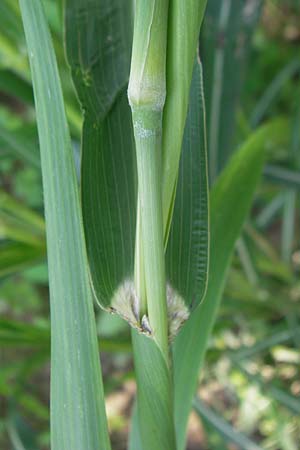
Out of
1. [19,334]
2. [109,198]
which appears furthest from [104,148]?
[19,334]

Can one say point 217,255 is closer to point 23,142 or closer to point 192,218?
point 192,218

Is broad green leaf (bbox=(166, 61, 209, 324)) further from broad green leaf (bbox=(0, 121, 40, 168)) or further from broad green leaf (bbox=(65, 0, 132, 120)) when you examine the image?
broad green leaf (bbox=(0, 121, 40, 168))

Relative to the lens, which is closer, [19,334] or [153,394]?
[153,394]

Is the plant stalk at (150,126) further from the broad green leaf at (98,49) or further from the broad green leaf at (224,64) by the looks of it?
the broad green leaf at (224,64)

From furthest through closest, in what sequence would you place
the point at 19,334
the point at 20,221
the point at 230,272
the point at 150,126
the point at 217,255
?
the point at 230,272 < the point at 20,221 < the point at 19,334 < the point at 217,255 < the point at 150,126

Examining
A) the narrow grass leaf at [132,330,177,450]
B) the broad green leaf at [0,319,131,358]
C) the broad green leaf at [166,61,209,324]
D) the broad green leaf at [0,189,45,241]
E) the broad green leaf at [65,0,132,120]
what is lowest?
the broad green leaf at [0,319,131,358]

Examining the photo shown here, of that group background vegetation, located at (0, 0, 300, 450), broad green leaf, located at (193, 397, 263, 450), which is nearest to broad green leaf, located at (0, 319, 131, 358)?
background vegetation, located at (0, 0, 300, 450)

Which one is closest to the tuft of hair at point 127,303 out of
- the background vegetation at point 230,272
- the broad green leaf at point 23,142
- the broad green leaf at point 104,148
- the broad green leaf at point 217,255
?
the broad green leaf at point 104,148
